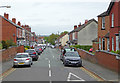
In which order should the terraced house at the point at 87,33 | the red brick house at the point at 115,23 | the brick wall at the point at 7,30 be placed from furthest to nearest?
the terraced house at the point at 87,33 < the brick wall at the point at 7,30 < the red brick house at the point at 115,23

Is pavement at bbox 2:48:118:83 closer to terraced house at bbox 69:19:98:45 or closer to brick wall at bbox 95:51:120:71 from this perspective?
brick wall at bbox 95:51:120:71

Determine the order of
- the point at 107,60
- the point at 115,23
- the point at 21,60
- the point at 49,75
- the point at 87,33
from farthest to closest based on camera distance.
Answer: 1. the point at 87,33
2. the point at 115,23
3. the point at 21,60
4. the point at 107,60
5. the point at 49,75

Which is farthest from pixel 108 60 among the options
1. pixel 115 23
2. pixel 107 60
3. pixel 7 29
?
pixel 7 29

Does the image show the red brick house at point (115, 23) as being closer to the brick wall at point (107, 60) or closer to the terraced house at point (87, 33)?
the brick wall at point (107, 60)

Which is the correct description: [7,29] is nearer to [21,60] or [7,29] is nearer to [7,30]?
[7,30]

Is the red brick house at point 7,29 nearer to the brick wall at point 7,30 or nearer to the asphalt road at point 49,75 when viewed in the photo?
the brick wall at point 7,30

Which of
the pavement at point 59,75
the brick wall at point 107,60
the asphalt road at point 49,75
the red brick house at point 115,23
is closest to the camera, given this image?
the pavement at point 59,75

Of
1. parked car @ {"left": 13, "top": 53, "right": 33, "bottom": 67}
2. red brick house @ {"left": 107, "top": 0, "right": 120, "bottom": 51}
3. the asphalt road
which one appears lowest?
the asphalt road

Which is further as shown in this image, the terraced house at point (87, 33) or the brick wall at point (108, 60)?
the terraced house at point (87, 33)

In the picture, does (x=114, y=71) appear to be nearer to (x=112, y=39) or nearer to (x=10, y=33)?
(x=112, y=39)

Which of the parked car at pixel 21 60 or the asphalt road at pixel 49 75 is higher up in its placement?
the parked car at pixel 21 60

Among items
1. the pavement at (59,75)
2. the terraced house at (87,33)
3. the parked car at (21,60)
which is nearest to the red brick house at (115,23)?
the pavement at (59,75)

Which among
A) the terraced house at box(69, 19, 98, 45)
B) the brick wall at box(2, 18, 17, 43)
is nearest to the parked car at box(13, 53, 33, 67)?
the brick wall at box(2, 18, 17, 43)

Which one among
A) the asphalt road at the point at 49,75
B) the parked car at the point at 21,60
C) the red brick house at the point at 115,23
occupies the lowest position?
the asphalt road at the point at 49,75
